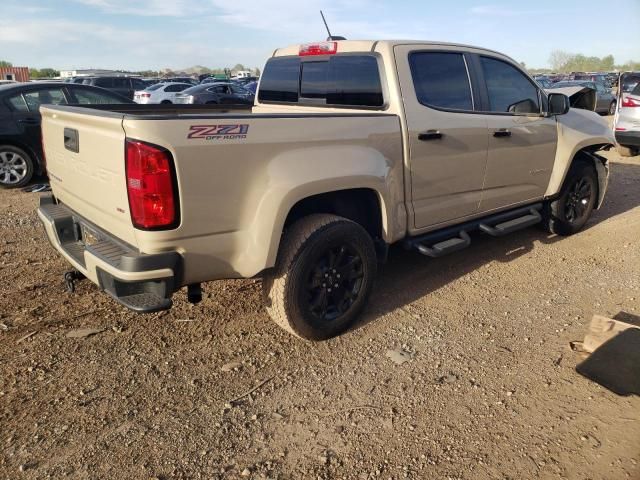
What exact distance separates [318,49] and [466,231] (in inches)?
77.7

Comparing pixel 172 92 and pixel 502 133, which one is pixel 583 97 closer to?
pixel 502 133

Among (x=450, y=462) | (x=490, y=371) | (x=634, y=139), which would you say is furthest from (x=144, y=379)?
(x=634, y=139)

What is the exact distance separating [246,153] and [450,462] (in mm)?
1872

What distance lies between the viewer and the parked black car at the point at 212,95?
17.6m

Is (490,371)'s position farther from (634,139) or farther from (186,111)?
(634,139)

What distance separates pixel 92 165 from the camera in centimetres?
287

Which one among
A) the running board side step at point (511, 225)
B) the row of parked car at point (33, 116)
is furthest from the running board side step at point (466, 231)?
the row of parked car at point (33, 116)

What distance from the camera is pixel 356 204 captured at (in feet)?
11.9

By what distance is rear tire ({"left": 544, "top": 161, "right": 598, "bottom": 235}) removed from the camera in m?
5.41

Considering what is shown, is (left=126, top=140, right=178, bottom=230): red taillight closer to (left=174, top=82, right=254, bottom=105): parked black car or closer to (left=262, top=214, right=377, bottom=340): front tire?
(left=262, top=214, right=377, bottom=340): front tire

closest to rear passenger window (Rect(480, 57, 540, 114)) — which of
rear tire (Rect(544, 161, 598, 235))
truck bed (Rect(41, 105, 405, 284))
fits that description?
rear tire (Rect(544, 161, 598, 235))

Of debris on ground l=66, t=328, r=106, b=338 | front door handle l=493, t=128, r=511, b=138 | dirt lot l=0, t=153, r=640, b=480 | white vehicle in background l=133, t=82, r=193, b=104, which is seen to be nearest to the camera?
dirt lot l=0, t=153, r=640, b=480

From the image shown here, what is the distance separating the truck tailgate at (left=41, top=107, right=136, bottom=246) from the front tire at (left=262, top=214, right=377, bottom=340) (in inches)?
35.8

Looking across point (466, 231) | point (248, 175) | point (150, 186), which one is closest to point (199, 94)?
point (466, 231)
